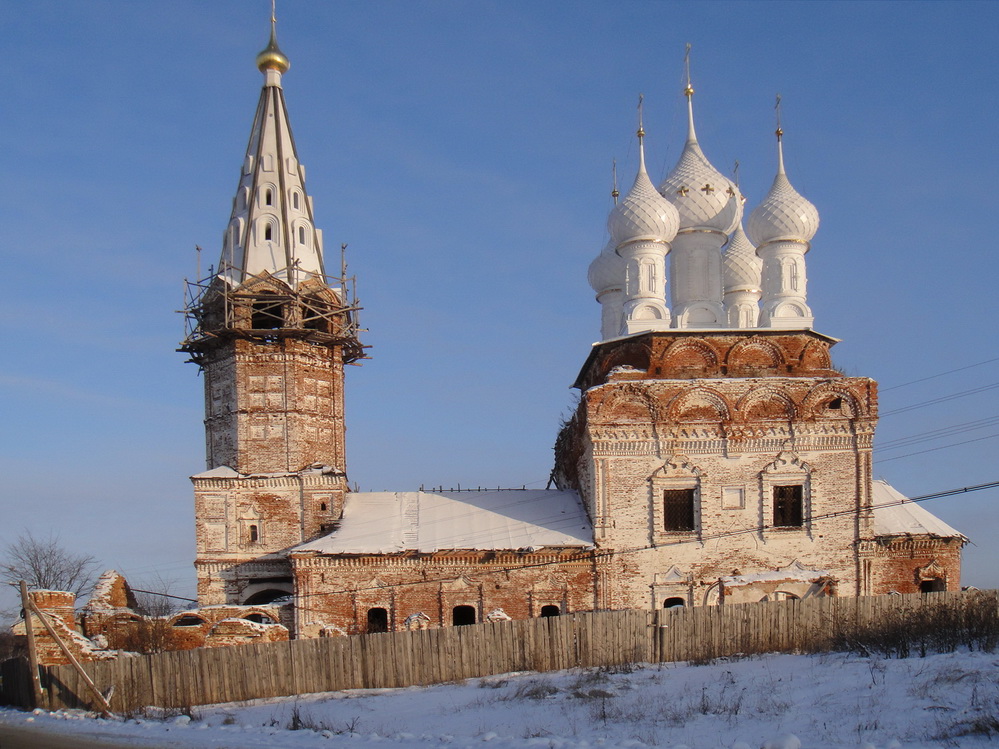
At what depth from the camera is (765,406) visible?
22766 mm

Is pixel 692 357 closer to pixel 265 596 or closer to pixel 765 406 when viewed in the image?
pixel 765 406

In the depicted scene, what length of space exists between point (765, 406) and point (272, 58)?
14241 millimetres

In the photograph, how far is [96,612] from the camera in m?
21.0

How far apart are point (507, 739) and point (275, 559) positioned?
40.6 feet

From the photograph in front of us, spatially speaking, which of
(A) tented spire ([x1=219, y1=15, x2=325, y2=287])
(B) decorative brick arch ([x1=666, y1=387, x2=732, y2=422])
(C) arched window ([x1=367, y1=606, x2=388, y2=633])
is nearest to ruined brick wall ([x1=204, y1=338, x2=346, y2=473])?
(A) tented spire ([x1=219, y1=15, x2=325, y2=287])

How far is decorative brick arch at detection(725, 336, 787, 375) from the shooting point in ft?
76.9

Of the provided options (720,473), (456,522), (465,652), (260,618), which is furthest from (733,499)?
(260,618)

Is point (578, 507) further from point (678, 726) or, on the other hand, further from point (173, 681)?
point (678, 726)

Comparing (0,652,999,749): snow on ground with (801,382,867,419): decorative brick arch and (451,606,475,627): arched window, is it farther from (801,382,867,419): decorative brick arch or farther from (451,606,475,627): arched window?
(801,382,867,419): decorative brick arch

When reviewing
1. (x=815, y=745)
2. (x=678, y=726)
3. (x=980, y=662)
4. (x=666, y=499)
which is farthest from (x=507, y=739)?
(x=666, y=499)

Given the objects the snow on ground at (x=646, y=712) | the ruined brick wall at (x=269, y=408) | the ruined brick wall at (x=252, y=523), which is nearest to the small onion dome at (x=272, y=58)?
the ruined brick wall at (x=269, y=408)

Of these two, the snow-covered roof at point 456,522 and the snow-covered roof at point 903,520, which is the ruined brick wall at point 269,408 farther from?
the snow-covered roof at point 903,520

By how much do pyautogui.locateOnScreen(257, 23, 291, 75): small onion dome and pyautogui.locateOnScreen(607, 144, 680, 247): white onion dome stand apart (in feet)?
29.4

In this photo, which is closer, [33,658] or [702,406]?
[33,658]
